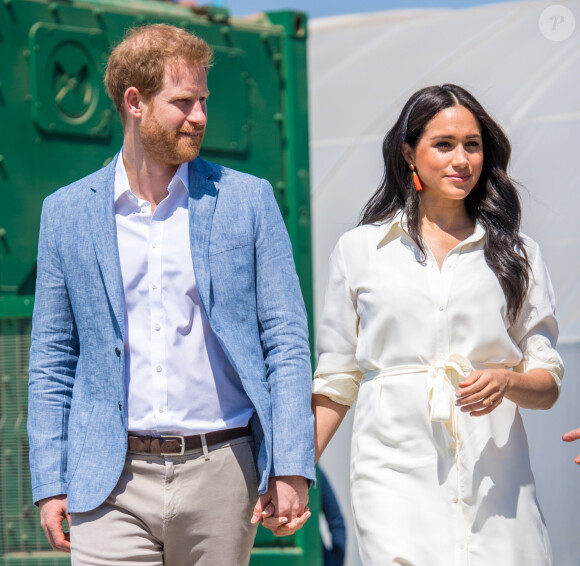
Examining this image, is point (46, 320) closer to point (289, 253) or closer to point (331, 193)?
point (289, 253)

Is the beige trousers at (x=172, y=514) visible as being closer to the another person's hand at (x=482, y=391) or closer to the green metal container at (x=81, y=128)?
the another person's hand at (x=482, y=391)

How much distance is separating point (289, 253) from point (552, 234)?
3.51 metres

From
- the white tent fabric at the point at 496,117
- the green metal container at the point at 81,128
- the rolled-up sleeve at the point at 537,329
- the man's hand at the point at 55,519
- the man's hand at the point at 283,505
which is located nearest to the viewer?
the man's hand at the point at 283,505

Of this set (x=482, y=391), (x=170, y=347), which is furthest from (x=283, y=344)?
(x=482, y=391)

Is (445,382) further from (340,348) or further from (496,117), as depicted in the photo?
(496,117)

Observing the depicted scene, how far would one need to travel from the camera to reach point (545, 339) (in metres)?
3.25

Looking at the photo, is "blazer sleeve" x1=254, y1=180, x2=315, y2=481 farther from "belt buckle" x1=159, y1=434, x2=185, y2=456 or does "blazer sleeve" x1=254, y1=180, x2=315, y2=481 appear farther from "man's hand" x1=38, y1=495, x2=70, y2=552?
"man's hand" x1=38, y1=495, x2=70, y2=552

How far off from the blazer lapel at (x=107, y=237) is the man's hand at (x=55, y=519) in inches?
18.1

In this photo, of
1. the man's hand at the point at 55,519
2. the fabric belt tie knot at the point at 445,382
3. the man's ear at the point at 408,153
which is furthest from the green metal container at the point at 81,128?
the fabric belt tie knot at the point at 445,382

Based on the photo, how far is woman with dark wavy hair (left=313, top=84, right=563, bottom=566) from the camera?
3.10 metres

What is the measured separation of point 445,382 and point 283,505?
532 mm

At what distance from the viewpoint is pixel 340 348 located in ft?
10.9

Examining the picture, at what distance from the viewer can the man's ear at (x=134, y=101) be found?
308 cm

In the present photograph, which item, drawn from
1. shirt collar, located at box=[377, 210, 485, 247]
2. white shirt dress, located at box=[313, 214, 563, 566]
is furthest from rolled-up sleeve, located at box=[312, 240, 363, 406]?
shirt collar, located at box=[377, 210, 485, 247]
